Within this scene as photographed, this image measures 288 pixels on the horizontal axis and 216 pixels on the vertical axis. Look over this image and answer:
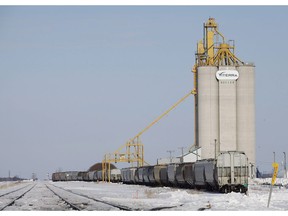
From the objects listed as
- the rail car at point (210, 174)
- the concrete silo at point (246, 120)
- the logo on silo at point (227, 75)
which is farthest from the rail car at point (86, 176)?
the rail car at point (210, 174)

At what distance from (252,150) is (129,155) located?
105 feet

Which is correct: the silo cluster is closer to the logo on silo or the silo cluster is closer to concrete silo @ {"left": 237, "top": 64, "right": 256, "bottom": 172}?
concrete silo @ {"left": 237, "top": 64, "right": 256, "bottom": 172}

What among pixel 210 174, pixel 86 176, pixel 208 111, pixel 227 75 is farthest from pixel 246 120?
pixel 210 174

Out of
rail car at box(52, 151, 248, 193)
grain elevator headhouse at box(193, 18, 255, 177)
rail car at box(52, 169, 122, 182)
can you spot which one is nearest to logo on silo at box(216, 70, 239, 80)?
grain elevator headhouse at box(193, 18, 255, 177)

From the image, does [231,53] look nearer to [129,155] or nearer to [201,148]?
[201,148]

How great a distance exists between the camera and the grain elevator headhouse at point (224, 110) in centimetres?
10919

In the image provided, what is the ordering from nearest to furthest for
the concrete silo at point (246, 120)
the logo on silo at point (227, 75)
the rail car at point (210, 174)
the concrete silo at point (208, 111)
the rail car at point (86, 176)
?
the rail car at point (210, 174)
the concrete silo at point (208, 111)
the concrete silo at point (246, 120)
the logo on silo at point (227, 75)
the rail car at point (86, 176)

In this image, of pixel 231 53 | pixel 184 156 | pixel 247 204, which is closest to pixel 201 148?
pixel 184 156

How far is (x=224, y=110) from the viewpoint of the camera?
10938cm

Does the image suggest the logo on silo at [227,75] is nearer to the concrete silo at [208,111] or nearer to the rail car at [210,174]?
the concrete silo at [208,111]

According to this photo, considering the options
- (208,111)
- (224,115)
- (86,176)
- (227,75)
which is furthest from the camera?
(86,176)

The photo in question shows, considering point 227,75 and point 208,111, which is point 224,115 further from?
point 227,75

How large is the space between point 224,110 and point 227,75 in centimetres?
653

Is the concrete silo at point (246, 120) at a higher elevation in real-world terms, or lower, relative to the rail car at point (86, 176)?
higher
